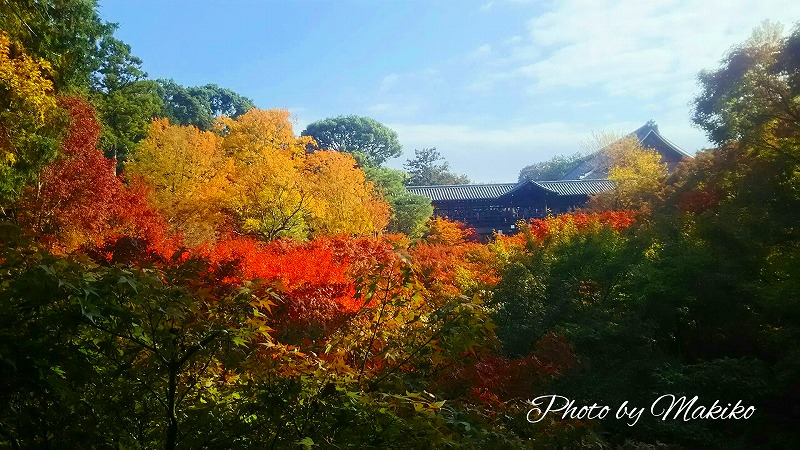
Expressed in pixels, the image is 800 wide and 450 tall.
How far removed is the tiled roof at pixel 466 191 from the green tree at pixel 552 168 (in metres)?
28.3

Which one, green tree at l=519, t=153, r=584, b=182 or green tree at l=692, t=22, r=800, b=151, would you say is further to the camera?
green tree at l=519, t=153, r=584, b=182

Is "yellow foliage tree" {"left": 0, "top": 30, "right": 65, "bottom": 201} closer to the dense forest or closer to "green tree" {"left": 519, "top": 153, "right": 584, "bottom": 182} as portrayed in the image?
the dense forest

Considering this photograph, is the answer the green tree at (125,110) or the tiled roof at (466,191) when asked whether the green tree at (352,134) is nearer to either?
the tiled roof at (466,191)

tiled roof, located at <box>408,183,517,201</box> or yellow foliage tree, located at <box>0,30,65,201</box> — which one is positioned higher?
yellow foliage tree, located at <box>0,30,65,201</box>

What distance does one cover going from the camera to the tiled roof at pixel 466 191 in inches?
1400

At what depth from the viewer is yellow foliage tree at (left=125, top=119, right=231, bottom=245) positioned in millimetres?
18328

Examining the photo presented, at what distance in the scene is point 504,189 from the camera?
36.8 metres

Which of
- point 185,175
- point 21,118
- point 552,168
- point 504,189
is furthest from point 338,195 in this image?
point 552,168

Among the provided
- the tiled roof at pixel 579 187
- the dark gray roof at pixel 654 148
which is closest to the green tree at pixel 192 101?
the tiled roof at pixel 579 187

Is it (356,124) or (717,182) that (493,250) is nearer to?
(717,182)

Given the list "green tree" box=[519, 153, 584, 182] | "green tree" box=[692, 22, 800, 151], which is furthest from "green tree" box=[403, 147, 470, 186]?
"green tree" box=[692, 22, 800, 151]

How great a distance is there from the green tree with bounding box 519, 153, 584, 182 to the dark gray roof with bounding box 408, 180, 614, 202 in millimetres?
28016

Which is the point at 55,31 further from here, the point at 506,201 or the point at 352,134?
the point at 352,134

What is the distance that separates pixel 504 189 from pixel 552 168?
1424 inches
